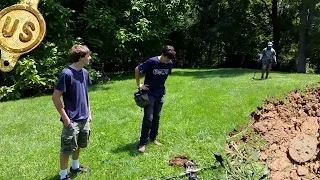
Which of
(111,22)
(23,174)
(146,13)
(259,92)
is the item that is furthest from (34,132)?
(146,13)

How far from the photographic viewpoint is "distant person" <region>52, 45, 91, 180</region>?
13.6 feet

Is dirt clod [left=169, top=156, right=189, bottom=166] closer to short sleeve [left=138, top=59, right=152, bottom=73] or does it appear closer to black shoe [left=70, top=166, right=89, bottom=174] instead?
black shoe [left=70, top=166, right=89, bottom=174]

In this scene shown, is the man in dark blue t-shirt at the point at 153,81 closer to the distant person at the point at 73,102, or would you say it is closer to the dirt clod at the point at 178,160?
the dirt clod at the point at 178,160

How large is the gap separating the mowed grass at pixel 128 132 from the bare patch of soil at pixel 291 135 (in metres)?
0.55

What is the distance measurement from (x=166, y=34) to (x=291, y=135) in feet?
41.0

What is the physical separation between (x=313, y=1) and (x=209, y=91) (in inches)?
500

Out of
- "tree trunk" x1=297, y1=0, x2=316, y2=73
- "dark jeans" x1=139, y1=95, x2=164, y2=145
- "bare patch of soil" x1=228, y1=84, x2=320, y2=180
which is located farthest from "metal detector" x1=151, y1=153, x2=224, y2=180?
"tree trunk" x1=297, y1=0, x2=316, y2=73

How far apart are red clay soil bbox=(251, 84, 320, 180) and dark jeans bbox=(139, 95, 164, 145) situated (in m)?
1.68

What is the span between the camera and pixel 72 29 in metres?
15.5

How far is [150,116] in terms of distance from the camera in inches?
219

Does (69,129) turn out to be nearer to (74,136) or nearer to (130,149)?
(74,136)

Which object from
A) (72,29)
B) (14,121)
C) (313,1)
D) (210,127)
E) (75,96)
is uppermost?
(313,1)

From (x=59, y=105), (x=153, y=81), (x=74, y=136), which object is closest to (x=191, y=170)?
(x=153, y=81)

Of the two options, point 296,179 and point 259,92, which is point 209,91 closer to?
point 259,92
